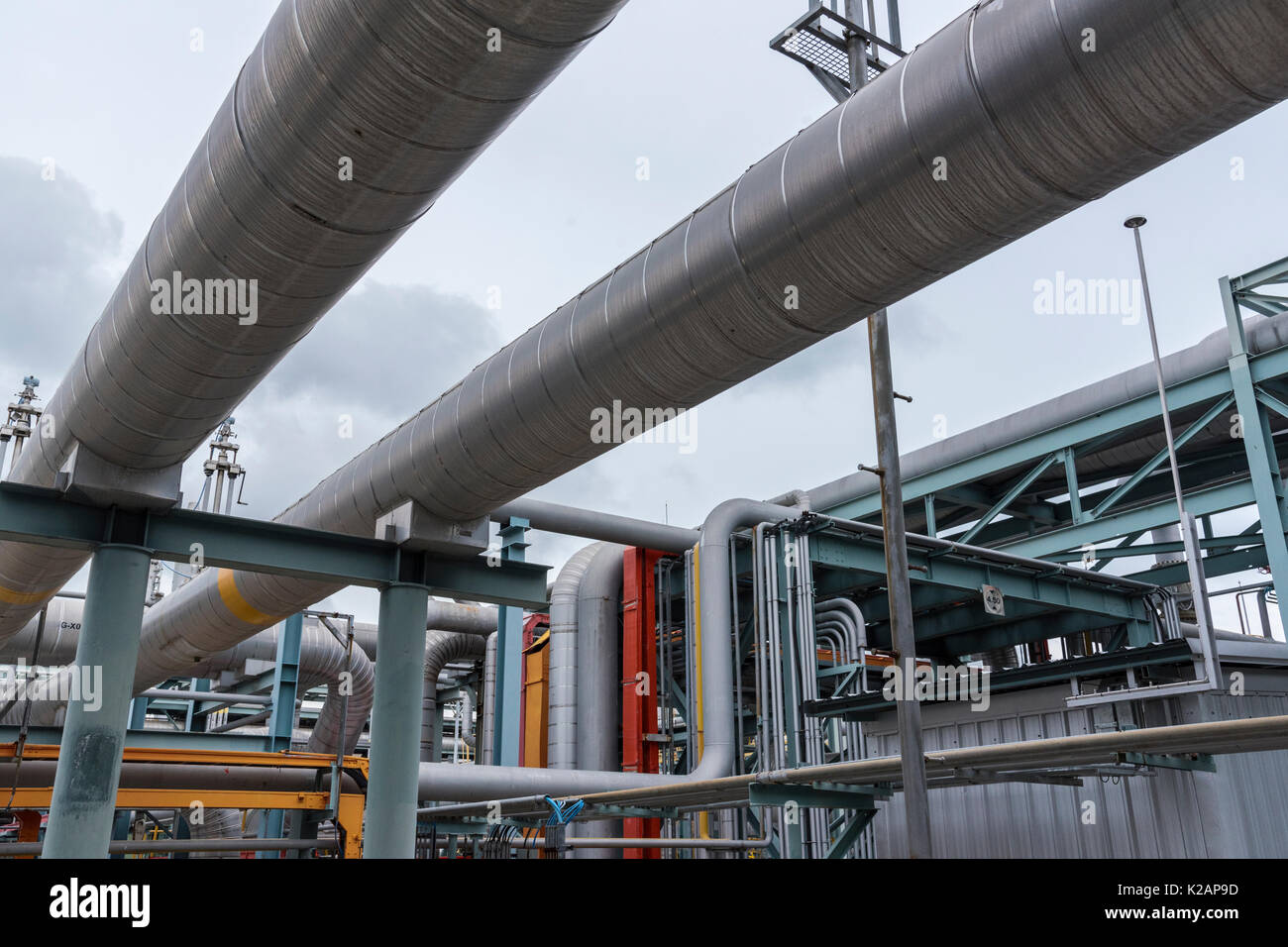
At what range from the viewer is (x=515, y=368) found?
852 cm

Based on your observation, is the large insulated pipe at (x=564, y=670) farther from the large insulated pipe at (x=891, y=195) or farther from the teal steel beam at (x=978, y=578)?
the large insulated pipe at (x=891, y=195)

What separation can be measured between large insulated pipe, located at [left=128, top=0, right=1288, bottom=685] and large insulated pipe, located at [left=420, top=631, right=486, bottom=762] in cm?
1876

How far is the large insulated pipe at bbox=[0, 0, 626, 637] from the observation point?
4996 mm

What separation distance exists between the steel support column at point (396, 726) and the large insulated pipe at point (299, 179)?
3157 mm

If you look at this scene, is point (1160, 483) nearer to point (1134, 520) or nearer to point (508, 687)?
point (1134, 520)

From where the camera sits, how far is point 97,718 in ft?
29.8

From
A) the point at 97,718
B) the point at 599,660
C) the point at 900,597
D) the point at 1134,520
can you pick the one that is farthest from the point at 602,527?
the point at 900,597

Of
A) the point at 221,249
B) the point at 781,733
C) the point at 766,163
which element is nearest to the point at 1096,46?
the point at 766,163

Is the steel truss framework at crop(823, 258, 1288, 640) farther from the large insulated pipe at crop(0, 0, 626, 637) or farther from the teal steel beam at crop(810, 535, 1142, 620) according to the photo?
the large insulated pipe at crop(0, 0, 626, 637)

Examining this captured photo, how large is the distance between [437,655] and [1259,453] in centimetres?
1938

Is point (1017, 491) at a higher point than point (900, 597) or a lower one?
higher

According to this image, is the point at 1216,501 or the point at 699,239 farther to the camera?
the point at 1216,501
